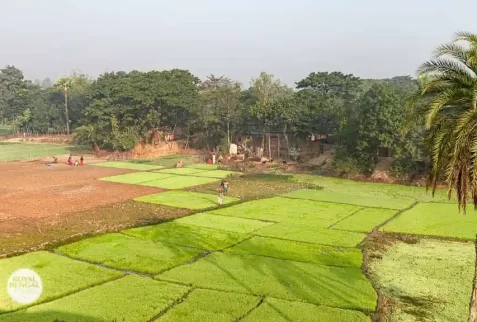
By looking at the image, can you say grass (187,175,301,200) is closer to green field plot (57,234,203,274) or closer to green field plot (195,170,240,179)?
green field plot (195,170,240,179)

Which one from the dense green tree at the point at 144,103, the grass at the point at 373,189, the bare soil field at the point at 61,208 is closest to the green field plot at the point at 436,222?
the grass at the point at 373,189

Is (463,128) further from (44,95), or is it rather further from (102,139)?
(44,95)

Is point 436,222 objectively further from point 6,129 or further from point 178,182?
point 6,129

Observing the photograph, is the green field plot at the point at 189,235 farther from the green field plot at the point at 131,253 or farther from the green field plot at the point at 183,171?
the green field plot at the point at 183,171

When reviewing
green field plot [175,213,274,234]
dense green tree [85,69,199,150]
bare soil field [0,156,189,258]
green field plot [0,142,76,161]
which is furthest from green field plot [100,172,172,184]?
green field plot [0,142,76,161]

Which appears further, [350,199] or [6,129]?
[6,129]

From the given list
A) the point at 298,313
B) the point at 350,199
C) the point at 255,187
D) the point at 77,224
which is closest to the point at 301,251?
the point at 298,313
